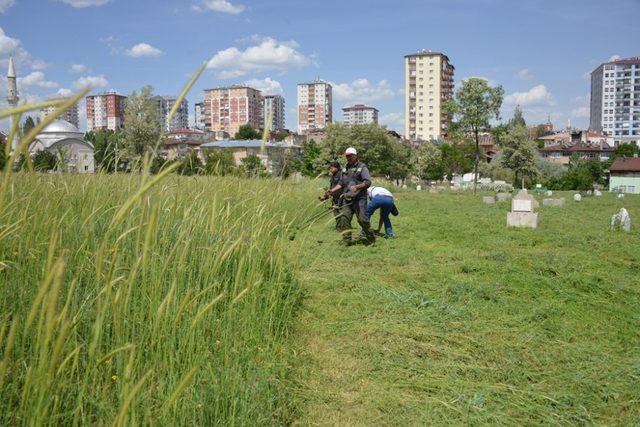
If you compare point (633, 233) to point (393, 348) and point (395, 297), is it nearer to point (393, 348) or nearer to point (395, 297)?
point (395, 297)

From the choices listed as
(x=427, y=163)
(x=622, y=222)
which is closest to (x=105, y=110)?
(x=427, y=163)

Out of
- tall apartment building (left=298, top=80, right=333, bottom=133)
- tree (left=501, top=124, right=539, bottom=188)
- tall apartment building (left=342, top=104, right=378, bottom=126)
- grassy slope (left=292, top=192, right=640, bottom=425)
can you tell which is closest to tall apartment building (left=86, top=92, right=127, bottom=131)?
tall apartment building (left=298, top=80, right=333, bottom=133)

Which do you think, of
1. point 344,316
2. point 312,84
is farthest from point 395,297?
point 312,84

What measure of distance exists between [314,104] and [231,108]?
30651mm

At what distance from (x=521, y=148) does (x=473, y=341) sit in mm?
51035

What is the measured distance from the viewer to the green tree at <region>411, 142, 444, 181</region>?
236ft

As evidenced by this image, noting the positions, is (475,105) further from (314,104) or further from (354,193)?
(314,104)

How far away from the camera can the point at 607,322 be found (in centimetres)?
478

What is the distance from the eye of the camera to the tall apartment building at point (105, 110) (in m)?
151

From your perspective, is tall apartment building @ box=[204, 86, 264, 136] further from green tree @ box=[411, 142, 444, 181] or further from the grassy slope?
the grassy slope

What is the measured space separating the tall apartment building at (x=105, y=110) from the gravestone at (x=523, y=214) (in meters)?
139

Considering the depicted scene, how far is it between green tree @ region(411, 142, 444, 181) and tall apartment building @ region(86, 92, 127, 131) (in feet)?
309

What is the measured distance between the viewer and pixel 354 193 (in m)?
8.59

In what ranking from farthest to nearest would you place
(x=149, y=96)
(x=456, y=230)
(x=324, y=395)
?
(x=149, y=96) → (x=456, y=230) → (x=324, y=395)
